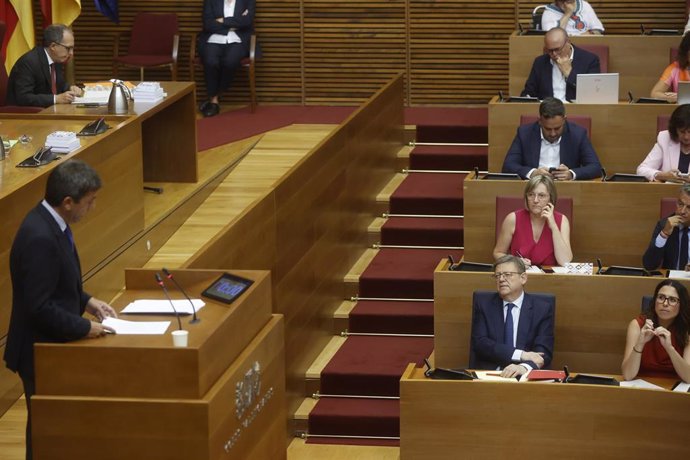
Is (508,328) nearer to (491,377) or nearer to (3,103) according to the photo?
(491,377)

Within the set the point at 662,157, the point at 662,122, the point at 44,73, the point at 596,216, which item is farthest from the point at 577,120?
the point at 44,73

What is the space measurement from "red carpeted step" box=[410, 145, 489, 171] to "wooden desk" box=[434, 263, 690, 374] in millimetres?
2306

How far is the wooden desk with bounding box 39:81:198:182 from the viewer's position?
7.07 meters

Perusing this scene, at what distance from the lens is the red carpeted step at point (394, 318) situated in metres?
6.33

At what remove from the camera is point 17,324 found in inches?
141

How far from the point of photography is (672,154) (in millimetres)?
6086

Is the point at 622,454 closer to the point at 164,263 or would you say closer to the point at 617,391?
the point at 617,391

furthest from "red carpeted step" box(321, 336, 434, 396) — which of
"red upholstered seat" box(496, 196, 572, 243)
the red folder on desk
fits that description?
the red folder on desk

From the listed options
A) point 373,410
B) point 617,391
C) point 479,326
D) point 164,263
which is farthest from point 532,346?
point 164,263

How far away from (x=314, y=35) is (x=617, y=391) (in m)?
5.01

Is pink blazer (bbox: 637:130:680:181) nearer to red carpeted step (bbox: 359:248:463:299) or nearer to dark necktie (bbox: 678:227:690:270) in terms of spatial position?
dark necktie (bbox: 678:227:690:270)

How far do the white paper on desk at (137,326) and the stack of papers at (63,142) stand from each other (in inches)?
82.5

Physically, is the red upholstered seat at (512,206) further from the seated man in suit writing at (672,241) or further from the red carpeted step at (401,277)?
the red carpeted step at (401,277)

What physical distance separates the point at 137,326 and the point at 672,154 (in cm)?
330
